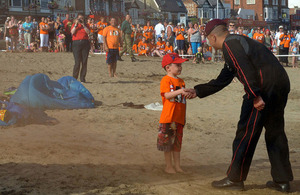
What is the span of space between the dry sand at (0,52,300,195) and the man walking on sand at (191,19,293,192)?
9.3 inches

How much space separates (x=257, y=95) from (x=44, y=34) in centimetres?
1949

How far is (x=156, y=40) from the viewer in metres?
28.6

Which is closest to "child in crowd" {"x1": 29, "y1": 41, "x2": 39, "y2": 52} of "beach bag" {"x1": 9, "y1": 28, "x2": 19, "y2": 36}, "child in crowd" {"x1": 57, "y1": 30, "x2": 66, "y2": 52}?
"beach bag" {"x1": 9, "y1": 28, "x2": 19, "y2": 36}

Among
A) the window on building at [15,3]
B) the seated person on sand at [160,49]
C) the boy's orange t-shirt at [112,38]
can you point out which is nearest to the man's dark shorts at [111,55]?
the boy's orange t-shirt at [112,38]

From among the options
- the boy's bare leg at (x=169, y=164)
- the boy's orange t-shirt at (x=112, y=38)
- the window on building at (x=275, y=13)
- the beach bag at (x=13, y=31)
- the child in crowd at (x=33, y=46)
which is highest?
the window on building at (x=275, y=13)

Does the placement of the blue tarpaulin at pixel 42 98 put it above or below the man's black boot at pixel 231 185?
above

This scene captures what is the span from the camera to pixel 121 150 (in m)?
7.57

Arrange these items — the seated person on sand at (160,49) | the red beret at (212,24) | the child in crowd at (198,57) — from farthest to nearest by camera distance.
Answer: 1. the seated person on sand at (160,49)
2. the child in crowd at (198,57)
3. the red beret at (212,24)

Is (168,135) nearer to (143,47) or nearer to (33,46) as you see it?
(33,46)

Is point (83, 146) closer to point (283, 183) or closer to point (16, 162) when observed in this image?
point (16, 162)

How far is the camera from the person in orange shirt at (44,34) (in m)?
23.2

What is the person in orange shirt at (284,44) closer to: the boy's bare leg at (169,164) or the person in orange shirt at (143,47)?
the person in orange shirt at (143,47)

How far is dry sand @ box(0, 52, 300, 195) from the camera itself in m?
5.55

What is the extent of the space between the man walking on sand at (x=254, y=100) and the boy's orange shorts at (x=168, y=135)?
78 centimetres
